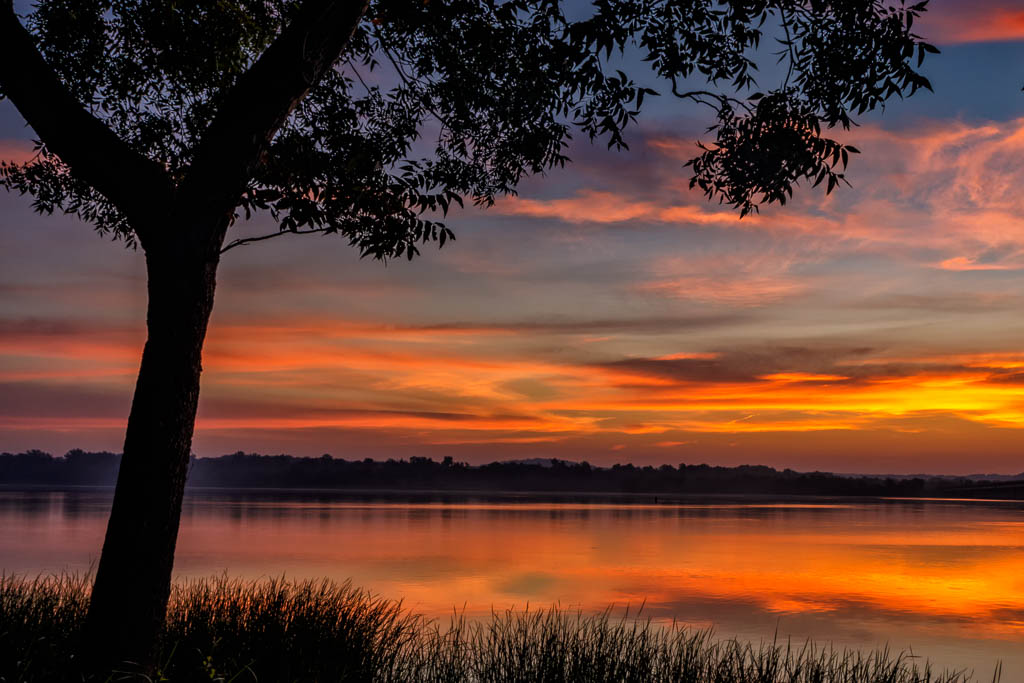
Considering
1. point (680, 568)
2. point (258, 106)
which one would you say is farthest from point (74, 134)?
point (680, 568)

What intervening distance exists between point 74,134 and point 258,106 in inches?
71.4

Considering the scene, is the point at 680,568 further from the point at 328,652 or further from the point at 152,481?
the point at 152,481

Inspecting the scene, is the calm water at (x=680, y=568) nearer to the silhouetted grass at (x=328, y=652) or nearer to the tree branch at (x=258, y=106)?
the silhouetted grass at (x=328, y=652)

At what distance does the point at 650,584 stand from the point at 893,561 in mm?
18288

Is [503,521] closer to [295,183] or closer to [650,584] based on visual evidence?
[650,584]

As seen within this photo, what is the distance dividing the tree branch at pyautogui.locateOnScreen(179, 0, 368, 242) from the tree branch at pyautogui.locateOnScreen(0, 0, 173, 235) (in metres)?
0.40

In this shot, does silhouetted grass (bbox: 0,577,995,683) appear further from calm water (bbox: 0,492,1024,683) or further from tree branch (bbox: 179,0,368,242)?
calm water (bbox: 0,492,1024,683)

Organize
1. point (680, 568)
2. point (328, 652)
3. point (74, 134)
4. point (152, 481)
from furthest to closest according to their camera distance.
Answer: point (680, 568)
point (328, 652)
point (74, 134)
point (152, 481)

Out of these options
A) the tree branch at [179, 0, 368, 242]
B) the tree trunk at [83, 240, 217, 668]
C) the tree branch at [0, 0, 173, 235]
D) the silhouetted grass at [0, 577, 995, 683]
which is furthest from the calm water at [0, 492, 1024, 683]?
the tree branch at [0, 0, 173, 235]

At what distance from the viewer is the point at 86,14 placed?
45.7 ft

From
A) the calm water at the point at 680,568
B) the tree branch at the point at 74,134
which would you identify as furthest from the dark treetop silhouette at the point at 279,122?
the calm water at the point at 680,568

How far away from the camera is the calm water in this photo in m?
30.7

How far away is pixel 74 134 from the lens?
9.11 metres

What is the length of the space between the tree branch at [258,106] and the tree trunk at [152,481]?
0.77 metres
